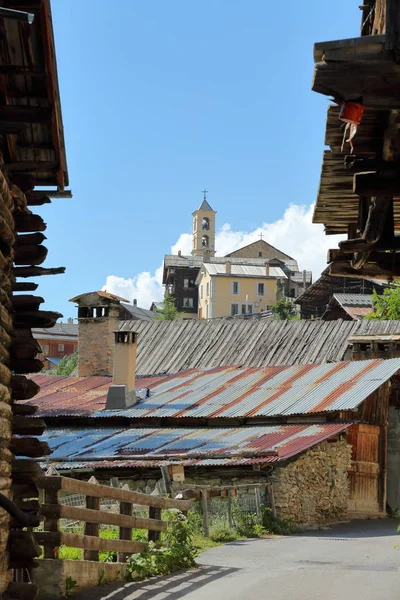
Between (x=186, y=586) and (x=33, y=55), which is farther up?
(x=33, y=55)

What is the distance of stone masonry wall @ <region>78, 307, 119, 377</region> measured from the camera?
122 feet

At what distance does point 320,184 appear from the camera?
8844mm

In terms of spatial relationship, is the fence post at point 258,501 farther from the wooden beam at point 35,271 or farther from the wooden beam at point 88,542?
the wooden beam at point 35,271

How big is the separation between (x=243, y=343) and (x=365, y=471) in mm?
16584

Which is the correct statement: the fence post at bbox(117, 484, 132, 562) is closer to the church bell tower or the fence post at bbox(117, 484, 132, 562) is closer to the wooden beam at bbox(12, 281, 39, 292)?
the wooden beam at bbox(12, 281, 39, 292)

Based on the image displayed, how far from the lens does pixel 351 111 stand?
260 inches

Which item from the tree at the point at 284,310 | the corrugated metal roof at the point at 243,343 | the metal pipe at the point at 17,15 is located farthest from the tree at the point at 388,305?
the metal pipe at the point at 17,15

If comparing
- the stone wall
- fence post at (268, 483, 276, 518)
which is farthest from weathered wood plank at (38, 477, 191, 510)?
the stone wall

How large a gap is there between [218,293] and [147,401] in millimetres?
61159

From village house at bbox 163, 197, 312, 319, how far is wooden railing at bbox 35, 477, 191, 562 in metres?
77.3

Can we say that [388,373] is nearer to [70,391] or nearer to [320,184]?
[70,391]

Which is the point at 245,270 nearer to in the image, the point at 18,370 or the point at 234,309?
the point at 234,309

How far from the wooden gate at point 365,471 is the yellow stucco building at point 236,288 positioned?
211ft

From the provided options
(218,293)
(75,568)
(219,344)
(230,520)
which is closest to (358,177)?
(75,568)
